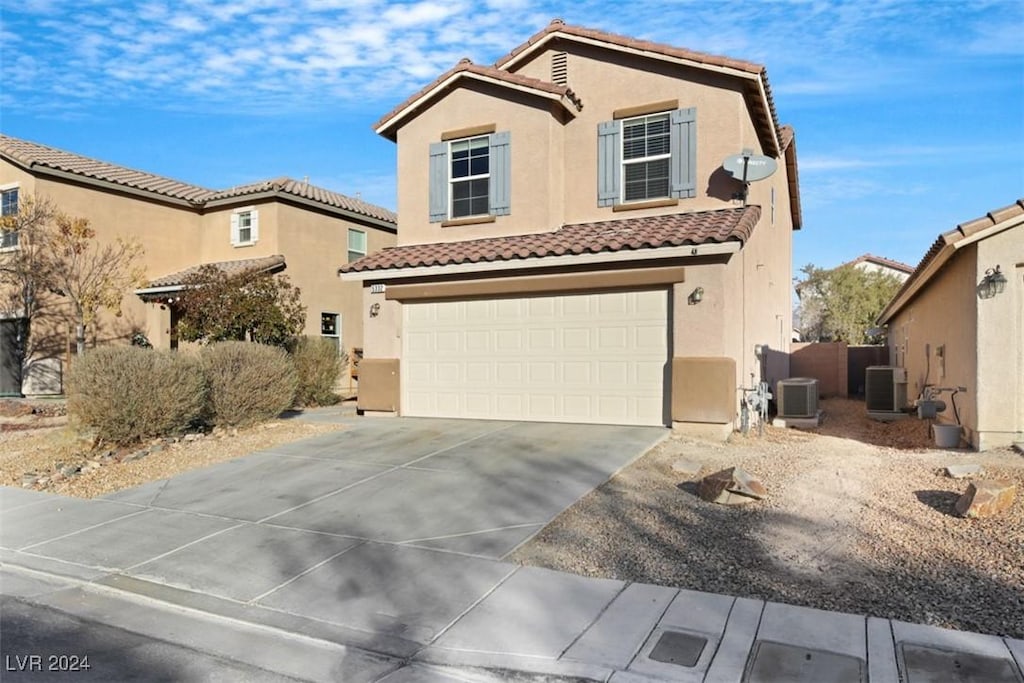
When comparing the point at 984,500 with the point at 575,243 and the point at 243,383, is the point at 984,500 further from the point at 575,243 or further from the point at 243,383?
the point at 243,383

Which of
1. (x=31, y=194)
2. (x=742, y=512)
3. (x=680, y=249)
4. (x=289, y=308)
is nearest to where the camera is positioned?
(x=742, y=512)

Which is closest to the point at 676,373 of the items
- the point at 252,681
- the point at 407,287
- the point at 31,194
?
the point at 407,287

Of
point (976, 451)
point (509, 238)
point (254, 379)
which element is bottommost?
point (976, 451)

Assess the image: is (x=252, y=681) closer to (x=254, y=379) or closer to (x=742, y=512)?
(x=742, y=512)

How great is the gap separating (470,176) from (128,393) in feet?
24.3

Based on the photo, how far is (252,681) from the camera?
4086mm

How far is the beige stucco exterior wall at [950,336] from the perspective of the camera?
940cm

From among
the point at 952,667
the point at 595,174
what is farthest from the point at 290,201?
the point at 952,667

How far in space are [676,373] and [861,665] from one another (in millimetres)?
7200

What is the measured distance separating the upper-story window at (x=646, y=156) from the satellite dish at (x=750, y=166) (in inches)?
36.1

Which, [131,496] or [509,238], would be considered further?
[509,238]

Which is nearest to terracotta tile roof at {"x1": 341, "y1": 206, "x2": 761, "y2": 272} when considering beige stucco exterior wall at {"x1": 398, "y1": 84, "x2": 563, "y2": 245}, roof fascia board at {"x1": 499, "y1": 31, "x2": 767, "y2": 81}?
beige stucco exterior wall at {"x1": 398, "y1": 84, "x2": 563, "y2": 245}

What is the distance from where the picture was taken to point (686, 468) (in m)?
8.30

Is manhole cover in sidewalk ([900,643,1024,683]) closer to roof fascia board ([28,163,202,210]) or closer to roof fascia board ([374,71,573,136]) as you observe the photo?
roof fascia board ([374,71,573,136])
